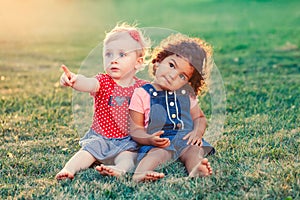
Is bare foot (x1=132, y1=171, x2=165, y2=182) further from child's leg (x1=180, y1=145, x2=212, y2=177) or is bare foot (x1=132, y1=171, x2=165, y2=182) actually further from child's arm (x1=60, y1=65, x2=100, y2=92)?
child's arm (x1=60, y1=65, x2=100, y2=92)

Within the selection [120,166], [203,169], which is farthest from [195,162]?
[120,166]

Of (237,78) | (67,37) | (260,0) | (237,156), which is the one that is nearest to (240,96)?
(237,78)

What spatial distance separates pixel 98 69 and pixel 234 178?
1.27 m

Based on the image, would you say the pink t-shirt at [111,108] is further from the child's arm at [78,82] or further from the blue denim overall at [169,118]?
the blue denim overall at [169,118]

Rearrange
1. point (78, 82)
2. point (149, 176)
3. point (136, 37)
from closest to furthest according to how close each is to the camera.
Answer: point (149, 176) < point (78, 82) < point (136, 37)

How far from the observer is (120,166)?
373 cm

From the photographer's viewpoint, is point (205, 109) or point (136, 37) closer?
point (136, 37)

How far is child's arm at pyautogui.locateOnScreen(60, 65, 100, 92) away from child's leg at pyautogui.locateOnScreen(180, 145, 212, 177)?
0.77 metres

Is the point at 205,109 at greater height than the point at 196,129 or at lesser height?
A: lesser

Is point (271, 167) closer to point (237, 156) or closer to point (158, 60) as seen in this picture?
point (237, 156)

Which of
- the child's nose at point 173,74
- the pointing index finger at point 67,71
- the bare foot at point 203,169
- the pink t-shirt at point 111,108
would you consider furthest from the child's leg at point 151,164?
the pointing index finger at point 67,71

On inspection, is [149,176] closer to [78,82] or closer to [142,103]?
[142,103]

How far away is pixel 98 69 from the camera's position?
411 centimetres

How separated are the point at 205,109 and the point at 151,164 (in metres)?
2.13
